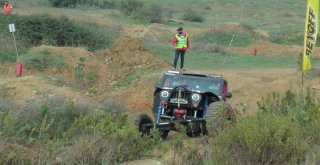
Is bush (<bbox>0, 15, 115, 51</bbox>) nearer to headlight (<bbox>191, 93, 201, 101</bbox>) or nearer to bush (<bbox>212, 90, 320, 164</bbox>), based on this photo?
headlight (<bbox>191, 93, 201, 101</bbox>)

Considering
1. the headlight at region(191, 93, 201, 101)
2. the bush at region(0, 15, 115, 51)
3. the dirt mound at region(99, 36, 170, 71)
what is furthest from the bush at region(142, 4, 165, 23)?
the headlight at region(191, 93, 201, 101)

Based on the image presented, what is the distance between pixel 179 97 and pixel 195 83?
0.56 metres

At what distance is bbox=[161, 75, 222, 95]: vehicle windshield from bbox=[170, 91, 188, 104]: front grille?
205 mm

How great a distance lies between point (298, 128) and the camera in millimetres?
9180

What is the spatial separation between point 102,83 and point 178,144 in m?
18.0

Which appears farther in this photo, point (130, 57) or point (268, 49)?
Answer: point (268, 49)

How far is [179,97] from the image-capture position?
14734mm

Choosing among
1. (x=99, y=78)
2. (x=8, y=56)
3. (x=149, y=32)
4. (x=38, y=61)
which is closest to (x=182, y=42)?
(x=99, y=78)

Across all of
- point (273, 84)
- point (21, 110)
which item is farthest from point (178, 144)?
point (273, 84)

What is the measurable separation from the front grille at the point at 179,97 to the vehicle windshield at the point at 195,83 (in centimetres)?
21

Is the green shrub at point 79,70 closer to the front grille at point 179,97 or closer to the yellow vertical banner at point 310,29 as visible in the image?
the front grille at point 179,97

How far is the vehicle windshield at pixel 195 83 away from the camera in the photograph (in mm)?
14953

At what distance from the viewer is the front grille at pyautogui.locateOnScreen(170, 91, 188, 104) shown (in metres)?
14.7

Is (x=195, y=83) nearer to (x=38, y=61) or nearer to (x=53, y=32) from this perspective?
(x=38, y=61)
